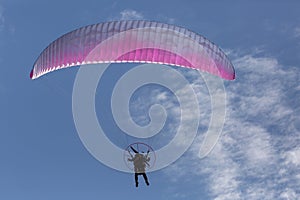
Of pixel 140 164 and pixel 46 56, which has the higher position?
pixel 46 56

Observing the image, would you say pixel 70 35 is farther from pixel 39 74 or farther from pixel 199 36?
pixel 199 36

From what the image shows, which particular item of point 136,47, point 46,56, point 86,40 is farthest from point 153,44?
point 46,56

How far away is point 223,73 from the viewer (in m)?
34.8

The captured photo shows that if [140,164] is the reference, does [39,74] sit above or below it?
above

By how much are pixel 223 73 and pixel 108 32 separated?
257 inches

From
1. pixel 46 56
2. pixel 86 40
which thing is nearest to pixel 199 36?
pixel 86 40

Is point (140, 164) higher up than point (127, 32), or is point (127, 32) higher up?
point (127, 32)

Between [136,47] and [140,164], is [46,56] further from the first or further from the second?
[140,164]

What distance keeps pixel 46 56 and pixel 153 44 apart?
5.68 m

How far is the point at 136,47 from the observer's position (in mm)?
33750

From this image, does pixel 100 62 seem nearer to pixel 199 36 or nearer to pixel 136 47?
pixel 136 47

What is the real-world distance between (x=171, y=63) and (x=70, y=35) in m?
5.48

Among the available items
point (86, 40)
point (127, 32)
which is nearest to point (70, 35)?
point (86, 40)

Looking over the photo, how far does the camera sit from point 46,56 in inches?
1350
